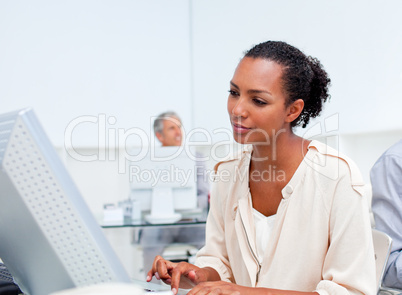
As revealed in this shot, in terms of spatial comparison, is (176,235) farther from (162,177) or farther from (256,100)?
(256,100)

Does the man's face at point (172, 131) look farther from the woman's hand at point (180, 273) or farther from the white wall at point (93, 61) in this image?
the woman's hand at point (180, 273)

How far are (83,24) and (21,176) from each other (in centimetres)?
421

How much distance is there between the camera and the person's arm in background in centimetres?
164

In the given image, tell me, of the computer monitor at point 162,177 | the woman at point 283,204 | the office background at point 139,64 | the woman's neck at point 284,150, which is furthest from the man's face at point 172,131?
the woman's neck at point 284,150

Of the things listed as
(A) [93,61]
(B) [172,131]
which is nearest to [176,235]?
(B) [172,131]

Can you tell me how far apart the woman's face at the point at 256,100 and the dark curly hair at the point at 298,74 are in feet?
0.08

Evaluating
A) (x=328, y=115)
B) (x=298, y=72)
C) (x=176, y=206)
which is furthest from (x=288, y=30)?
(x=298, y=72)

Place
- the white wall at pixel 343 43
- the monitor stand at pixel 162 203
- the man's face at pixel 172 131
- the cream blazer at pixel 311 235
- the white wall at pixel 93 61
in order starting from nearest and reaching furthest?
the cream blazer at pixel 311 235, the white wall at pixel 343 43, the monitor stand at pixel 162 203, the man's face at pixel 172 131, the white wall at pixel 93 61

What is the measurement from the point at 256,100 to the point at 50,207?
29.3 inches

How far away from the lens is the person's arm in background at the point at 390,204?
164 cm

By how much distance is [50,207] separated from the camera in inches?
26.2

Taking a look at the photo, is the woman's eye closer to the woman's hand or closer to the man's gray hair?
the woman's hand

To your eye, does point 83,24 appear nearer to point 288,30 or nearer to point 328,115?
point 288,30

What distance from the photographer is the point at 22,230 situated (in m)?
0.74
